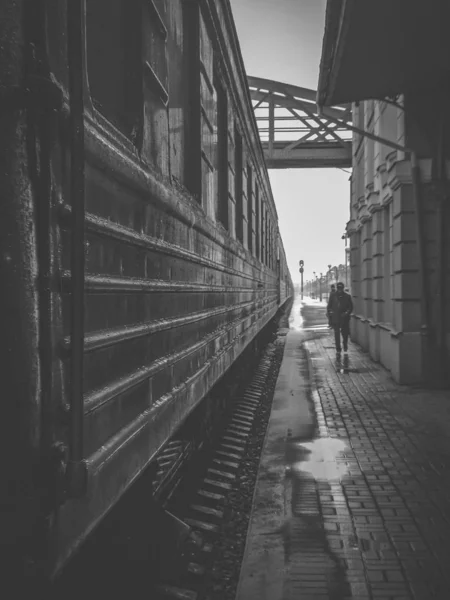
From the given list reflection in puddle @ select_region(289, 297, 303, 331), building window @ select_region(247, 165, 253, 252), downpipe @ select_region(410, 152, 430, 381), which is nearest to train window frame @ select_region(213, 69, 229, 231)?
building window @ select_region(247, 165, 253, 252)

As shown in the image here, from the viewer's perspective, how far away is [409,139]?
8.21 meters

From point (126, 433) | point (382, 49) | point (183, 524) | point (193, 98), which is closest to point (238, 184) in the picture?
point (193, 98)

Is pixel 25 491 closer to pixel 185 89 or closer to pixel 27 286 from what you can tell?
pixel 27 286

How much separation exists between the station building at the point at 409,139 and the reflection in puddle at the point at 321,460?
338 centimetres

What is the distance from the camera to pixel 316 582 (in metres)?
2.73

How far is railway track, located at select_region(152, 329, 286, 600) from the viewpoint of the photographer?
272 centimetres

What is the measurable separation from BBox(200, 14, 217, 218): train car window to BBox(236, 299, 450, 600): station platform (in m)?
2.06

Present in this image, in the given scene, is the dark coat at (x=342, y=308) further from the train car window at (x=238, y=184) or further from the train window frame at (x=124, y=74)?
the train window frame at (x=124, y=74)

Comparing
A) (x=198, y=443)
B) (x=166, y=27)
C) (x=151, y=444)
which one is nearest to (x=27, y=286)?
(x=151, y=444)

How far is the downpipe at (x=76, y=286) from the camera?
138 centimetres

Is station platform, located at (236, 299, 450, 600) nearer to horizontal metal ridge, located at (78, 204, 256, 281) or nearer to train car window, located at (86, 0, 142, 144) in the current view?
horizontal metal ridge, located at (78, 204, 256, 281)

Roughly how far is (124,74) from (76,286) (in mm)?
1140

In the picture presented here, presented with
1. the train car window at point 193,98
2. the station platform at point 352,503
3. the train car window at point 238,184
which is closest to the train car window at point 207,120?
the train car window at point 193,98

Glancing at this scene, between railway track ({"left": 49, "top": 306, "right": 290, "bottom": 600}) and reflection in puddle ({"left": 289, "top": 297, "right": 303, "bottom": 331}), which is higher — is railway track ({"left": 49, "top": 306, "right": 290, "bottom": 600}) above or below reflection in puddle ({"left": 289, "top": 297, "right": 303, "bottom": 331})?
above
